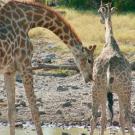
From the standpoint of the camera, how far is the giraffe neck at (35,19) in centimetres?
1134

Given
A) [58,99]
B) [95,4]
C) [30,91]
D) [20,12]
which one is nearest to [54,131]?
[58,99]

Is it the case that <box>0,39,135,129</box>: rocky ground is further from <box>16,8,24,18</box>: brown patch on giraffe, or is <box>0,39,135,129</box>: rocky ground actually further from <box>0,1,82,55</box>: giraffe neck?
<box>16,8,24,18</box>: brown patch on giraffe

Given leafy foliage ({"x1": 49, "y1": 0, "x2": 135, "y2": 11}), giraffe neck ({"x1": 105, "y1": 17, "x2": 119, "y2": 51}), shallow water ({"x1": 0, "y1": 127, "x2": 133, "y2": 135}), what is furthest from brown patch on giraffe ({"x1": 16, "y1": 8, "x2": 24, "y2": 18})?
leafy foliage ({"x1": 49, "y1": 0, "x2": 135, "y2": 11})

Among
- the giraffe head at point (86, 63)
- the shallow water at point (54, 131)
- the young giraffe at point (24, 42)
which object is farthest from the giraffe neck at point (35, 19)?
the shallow water at point (54, 131)

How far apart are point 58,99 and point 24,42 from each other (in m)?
5.59

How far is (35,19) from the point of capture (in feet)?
38.5

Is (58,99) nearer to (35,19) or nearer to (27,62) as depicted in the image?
(35,19)

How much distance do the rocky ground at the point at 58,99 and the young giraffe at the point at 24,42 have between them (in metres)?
3.08

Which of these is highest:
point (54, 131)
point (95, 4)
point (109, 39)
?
point (95, 4)

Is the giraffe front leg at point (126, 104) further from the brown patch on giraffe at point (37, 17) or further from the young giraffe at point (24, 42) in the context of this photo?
the brown patch on giraffe at point (37, 17)

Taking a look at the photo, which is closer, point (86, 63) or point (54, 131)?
point (86, 63)

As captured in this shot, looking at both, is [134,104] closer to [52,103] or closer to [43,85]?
[52,103]

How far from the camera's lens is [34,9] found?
11.7m

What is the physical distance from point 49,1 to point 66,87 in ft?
76.9
